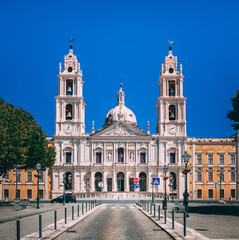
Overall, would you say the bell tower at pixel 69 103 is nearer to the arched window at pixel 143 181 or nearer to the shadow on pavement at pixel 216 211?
the arched window at pixel 143 181

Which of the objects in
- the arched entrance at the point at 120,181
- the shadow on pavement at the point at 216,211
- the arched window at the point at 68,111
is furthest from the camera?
the arched window at the point at 68,111

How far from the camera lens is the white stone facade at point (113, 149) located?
267 ft

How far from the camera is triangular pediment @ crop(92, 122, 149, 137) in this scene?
8238 centimetres

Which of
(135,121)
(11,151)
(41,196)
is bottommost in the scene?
(41,196)

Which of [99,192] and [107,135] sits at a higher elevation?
[107,135]

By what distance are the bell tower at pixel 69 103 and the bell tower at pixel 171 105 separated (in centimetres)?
1508

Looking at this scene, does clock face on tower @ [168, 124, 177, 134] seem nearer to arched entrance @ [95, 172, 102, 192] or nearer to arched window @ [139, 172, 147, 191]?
arched window @ [139, 172, 147, 191]

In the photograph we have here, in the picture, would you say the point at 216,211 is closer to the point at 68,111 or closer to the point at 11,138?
the point at 11,138

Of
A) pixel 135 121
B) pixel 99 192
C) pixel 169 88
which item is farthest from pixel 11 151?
pixel 135 121

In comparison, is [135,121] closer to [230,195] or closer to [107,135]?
[107,135]

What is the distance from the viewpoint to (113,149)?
82.1 m

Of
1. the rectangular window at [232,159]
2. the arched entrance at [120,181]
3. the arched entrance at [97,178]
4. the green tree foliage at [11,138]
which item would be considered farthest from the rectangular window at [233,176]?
the green tree foliage at [11,138]

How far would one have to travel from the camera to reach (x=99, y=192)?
79.1m

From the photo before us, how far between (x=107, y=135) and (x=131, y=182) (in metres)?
9.83
